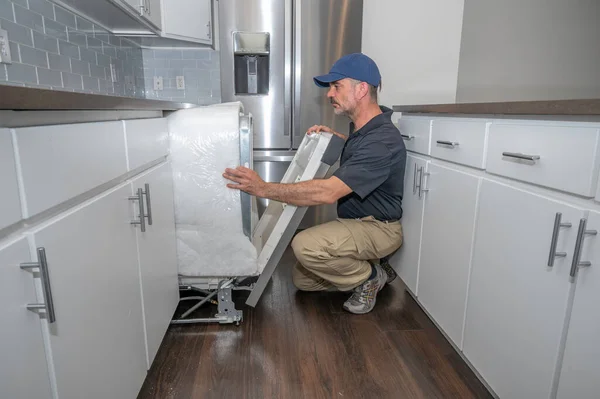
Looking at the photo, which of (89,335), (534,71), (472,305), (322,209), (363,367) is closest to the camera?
(89,335)

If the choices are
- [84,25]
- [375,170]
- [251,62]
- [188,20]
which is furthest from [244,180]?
[188,20]

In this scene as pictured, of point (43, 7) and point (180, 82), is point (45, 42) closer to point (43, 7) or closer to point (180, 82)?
point (43, 7)

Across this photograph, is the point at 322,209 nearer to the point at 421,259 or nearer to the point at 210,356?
the point at 421,259

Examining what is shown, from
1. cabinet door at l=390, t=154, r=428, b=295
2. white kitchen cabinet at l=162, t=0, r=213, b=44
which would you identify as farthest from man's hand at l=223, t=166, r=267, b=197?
white kitchen cabinet at l=162, t=0, r=213, b=44

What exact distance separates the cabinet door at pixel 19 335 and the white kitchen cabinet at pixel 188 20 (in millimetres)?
2380

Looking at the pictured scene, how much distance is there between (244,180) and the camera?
1497mm

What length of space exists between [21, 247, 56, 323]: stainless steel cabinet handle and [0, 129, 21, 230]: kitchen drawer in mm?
64

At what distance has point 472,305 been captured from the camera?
4.26 feet

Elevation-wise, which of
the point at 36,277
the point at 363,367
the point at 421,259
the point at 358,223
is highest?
the point at 36,277

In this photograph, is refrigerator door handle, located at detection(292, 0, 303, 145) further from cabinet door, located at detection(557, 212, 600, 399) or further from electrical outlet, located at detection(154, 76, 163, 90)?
cabinet door, located at detection(557, 212, 600, 399)

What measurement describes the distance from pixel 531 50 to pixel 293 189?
1.68 metres

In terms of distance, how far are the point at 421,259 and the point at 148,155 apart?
3.87ft

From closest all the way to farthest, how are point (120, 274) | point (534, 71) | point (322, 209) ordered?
point (120, 274)
point (534, 71)
point (322, 209)

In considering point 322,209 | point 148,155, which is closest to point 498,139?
point 148,155
